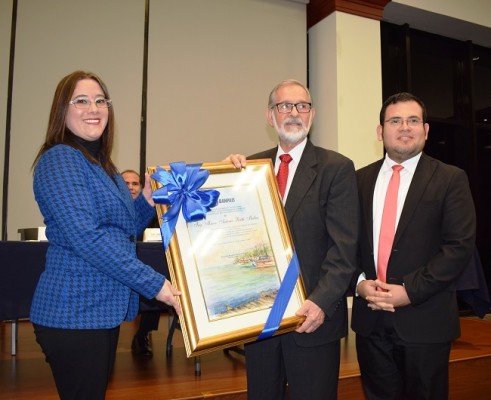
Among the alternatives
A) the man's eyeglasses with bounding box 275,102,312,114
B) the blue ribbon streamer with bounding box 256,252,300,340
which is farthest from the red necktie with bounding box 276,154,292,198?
the blue ribbon streamer with bounding box 256,252,300,340

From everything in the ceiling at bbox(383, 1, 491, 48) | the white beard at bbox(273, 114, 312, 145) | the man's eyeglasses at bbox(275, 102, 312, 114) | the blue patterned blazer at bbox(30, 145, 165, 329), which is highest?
the ceiling at bbox(383, 1, 491, 48)

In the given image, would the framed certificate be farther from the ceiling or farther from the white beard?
the ceiling

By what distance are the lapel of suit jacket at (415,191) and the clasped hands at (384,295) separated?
0.18 meters

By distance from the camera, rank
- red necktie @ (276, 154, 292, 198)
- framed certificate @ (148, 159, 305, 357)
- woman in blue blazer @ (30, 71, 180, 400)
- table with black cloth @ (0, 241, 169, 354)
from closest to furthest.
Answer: woman in blue blazer @ (30, 71, 180, 400), framed certificate @ (148, 159, 305, 357), red necktie @ (276, 154, 292, 198), table with black cloth @ (0, 241, 169, 354)

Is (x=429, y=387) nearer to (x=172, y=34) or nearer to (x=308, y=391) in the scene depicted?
(x=308, y=391)

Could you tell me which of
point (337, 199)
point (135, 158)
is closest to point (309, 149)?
point (337, 199)

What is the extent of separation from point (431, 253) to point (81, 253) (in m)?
1.27

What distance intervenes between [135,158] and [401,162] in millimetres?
3070

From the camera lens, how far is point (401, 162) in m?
1.98

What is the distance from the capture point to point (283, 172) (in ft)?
5.66

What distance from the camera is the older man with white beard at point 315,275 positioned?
1.53m

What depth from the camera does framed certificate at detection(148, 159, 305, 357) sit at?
140 cm

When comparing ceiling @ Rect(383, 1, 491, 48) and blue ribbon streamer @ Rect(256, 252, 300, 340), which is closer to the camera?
blue ribbon streamer @ Rect(256, 252, 300, 340)

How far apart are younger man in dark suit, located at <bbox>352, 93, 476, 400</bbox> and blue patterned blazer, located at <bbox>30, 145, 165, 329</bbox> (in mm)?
910
